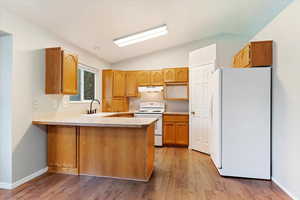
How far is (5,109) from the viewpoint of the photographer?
239cm

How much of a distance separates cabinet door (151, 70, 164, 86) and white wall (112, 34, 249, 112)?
0.32 metres

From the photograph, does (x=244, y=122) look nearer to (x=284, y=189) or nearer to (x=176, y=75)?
(x=284, y=189)

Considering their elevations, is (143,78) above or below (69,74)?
above

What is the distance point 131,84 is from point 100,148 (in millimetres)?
2808

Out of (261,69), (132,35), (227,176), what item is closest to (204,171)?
(227,176)

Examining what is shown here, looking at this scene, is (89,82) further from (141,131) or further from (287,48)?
(287,48)

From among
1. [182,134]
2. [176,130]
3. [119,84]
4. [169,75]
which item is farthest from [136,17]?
[182,134]

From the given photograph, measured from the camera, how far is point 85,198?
2131mm

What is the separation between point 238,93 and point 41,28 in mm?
3401

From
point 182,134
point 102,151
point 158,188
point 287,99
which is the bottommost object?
point 158,188

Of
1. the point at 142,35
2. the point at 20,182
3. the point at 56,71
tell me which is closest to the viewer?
the point at 20,182

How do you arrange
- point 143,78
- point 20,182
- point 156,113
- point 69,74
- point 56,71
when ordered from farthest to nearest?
point 143,78
point 156,113
point 69,74
point 56,71
point 20,182

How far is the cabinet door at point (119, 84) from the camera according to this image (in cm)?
514

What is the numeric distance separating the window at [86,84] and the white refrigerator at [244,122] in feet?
10.4
